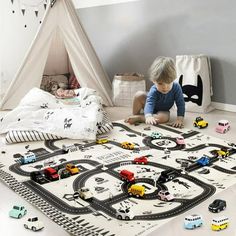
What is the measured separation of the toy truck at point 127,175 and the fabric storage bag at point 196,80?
42.2 inches

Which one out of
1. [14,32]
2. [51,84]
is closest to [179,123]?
[51,84]

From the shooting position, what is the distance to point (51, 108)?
78.7 inches

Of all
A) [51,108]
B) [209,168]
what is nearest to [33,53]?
[51,108]

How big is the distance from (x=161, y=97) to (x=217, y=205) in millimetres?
973

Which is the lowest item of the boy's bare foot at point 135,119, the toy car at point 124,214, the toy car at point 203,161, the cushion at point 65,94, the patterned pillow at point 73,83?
the toy car at point 124,214

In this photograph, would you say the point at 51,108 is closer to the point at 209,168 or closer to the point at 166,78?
the point at 166,78

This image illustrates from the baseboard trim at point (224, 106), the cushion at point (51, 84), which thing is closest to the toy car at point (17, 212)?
the baseboard trim at point (224, 106)

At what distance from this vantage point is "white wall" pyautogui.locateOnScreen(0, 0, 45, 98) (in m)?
2.95

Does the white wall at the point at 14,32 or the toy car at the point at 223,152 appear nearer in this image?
the toy car at the point at 223,152

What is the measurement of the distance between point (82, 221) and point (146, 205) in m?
0.21

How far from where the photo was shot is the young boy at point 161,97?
186 centimetres

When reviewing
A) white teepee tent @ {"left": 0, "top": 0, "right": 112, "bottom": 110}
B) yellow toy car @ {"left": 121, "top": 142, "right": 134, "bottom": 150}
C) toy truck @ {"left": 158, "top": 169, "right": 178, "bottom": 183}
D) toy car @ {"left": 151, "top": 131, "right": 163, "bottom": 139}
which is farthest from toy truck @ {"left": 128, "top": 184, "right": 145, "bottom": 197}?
white teepee tent @ {"left": 0, "top": 0, "right": 112, "bottom": 110}

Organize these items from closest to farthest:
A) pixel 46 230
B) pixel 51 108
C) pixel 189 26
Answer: pixel 46 230 < pixel 51 108 < pixel 189 26

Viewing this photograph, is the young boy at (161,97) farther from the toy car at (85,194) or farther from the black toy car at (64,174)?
the toy car at (85,194)
